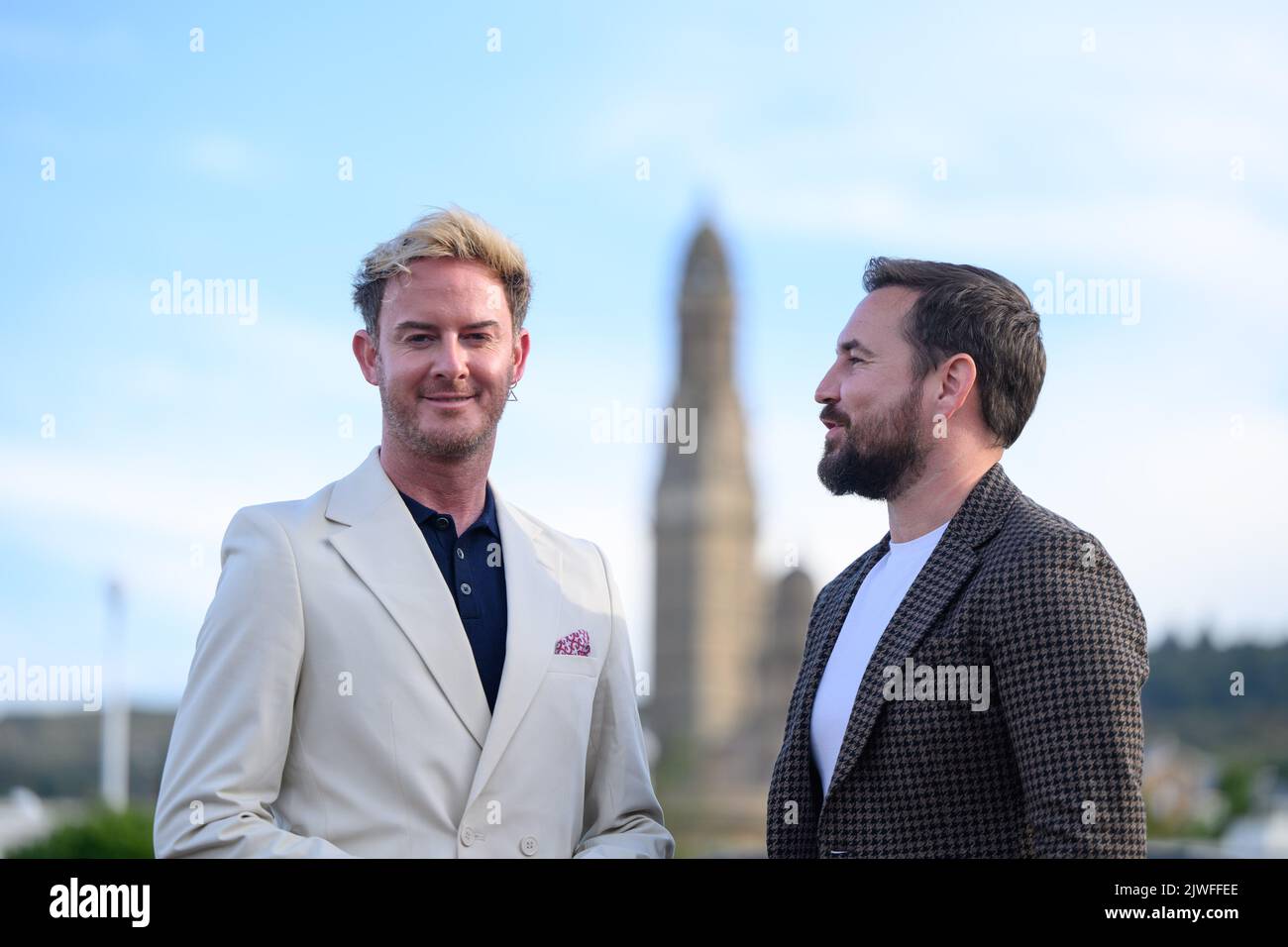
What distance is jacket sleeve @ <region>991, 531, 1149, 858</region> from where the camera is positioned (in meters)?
3.43

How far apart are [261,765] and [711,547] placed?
91093 millimetres

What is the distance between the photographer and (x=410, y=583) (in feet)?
12.7

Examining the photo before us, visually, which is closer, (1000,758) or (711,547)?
(1000,758)

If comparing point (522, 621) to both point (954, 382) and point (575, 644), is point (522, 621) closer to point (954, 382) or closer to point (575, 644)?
point (575, 644)

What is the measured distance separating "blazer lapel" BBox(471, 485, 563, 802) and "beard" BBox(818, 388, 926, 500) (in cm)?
69

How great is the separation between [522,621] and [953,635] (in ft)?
3.07

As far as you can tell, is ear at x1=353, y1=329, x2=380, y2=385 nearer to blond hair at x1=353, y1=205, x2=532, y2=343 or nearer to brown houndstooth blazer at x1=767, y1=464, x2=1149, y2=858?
blond hair at x1=353, y1=205, x2=532, y2=343

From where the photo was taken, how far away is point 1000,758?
3676mm

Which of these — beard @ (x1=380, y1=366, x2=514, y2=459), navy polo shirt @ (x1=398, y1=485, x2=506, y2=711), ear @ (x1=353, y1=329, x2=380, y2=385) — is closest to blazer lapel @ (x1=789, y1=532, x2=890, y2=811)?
navy polo shirt @ (x1=398, y1=485, x2=506, y2=711)

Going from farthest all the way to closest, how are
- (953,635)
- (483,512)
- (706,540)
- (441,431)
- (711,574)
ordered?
1. (711,574)
2. (706,540)
3. (483,512)
4. (441,431)
5. (953,635)

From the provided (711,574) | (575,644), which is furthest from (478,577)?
(711,574)

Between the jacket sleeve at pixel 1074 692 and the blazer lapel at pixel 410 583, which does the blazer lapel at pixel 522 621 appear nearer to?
the blazer lapel at pixel 410 583
